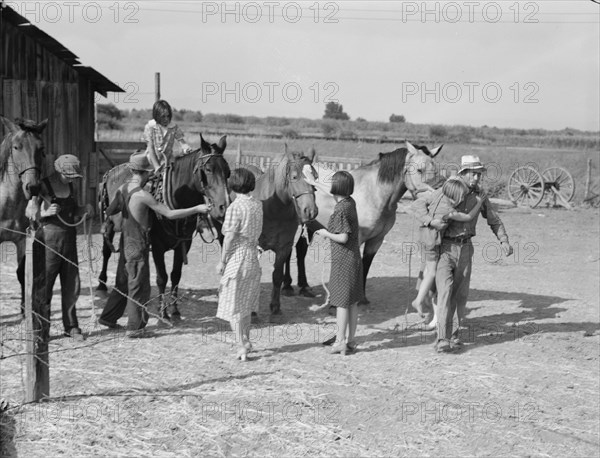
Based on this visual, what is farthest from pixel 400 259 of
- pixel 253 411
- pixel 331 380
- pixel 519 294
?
pixel 253 411

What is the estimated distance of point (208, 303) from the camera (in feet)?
32.1

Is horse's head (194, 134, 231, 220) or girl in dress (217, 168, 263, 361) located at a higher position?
horse's head (194, 134, 231, 220)

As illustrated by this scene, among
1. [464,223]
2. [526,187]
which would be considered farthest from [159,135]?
[526,187]

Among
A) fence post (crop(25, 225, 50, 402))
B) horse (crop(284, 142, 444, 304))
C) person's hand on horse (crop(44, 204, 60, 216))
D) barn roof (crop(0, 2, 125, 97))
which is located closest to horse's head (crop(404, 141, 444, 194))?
horse (crop(284, 142, 444, 304))

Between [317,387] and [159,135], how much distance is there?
3941mm

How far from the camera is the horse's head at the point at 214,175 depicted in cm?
778

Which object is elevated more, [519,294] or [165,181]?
[165,181]

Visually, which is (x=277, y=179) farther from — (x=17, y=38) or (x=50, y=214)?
(x=17, y=38)

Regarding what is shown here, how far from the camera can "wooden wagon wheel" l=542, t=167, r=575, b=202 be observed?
21.8 m

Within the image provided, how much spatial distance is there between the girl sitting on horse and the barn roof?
6.83 meters

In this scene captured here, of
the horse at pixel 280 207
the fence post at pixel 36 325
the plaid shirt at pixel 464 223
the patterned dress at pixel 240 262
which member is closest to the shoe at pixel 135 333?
the patterned dress at pixel 240 262

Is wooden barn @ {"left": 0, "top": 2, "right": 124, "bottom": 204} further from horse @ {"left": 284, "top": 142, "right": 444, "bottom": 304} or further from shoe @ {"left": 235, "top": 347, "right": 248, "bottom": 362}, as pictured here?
shoe @ {"left": 235, "top": 347, "right": 248, "bottom": 362}

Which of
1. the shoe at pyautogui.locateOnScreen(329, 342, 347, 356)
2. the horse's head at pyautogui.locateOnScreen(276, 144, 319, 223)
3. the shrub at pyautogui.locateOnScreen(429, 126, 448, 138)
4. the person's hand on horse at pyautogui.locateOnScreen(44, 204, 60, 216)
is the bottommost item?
the shoe at pyautogui.locateOnScreen(329, 342, 347, 356)

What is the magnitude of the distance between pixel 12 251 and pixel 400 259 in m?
7.02
